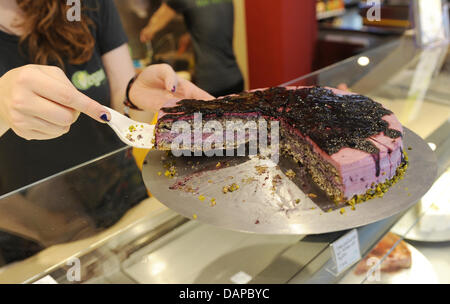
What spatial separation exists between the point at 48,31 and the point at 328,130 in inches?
48.8

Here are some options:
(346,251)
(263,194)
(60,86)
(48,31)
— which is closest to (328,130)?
(263,194)

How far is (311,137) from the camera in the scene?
160cm

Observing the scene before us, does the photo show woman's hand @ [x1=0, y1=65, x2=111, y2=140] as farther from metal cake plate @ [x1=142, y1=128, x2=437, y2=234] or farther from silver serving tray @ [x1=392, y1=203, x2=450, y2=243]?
silver serving tray @ [x1=392, y1=203, x2=450, y2=243]

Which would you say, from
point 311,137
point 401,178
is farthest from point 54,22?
point 401,178

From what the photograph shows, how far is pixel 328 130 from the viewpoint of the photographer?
159 centimetres

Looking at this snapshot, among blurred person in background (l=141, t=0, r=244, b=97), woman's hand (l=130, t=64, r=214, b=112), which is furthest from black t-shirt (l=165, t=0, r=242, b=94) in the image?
woman's hand (l=130, t=64, r=214, b=112)

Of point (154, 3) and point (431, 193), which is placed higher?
point (154, 3)

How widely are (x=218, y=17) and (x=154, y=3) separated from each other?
0.41 metres

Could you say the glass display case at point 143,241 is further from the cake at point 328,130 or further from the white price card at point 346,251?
the cake at point 328,130

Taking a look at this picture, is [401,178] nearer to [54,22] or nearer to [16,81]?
[16,81]

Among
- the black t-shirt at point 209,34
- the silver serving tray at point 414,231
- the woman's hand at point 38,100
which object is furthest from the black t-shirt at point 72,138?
the silver serving tray at point 414,231

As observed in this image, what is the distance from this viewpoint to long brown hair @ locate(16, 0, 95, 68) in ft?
5.00

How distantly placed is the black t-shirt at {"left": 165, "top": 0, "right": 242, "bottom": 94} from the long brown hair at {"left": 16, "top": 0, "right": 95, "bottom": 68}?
0.82 m

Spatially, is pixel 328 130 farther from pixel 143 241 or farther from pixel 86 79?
pixel 86 79
